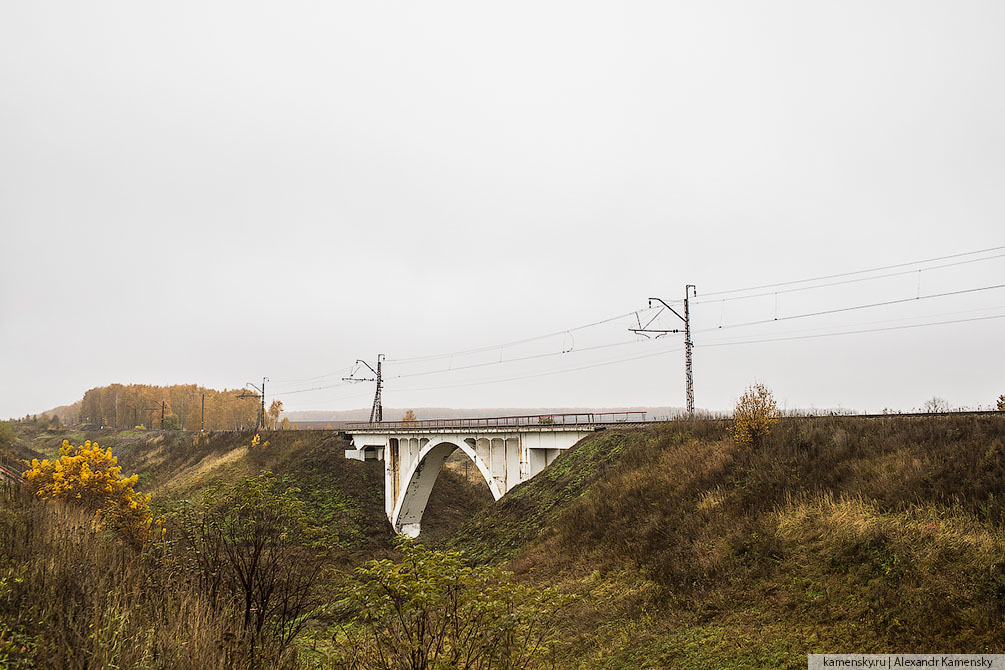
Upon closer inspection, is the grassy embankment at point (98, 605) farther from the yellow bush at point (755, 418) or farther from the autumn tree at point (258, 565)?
the yellow bush at point (755, 418)

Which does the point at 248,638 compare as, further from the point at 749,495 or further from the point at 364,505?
the point at 364,505

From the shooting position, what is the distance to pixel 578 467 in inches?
960

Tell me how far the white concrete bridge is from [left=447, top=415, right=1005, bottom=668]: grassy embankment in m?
7.69

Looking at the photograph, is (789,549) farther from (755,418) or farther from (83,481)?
(83,481)

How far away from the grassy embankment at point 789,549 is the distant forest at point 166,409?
11958 cm

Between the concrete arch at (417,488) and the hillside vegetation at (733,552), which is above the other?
the hillside vegetation at (733,552)

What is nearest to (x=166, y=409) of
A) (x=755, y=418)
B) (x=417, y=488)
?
(x=417, y=488)

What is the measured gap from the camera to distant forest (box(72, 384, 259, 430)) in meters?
136

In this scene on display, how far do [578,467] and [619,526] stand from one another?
6.90 metres

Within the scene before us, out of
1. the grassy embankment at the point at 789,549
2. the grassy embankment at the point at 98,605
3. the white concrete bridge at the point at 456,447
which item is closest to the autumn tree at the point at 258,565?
the grassy embankment at the point at 98,605

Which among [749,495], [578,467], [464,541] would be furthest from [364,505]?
[749,495]

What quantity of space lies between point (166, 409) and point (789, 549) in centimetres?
15119

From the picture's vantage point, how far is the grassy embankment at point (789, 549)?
371 inches

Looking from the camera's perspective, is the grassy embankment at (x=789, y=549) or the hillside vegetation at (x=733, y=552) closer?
the hillside vegetation at (x=733, y=552)
